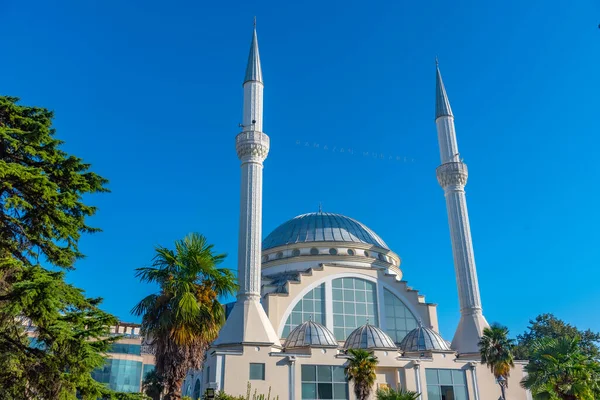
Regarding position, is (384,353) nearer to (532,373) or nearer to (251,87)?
(532,373)

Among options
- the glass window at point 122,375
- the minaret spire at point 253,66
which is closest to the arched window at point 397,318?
the minaret spire at point 253,66

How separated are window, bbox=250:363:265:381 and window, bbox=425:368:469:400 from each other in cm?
966

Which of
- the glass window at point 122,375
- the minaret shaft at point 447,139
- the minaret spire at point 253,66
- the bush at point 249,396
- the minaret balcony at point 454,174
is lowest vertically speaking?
the bush at point 249,396

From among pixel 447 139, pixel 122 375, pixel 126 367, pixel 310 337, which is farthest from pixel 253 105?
pixel 122 375

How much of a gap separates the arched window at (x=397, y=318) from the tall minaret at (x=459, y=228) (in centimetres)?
373

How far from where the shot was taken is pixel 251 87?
3769cm

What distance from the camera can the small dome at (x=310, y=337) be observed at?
30172mm

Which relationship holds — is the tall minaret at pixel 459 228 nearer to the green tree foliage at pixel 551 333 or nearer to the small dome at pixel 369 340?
the small dome at pixel 369 340

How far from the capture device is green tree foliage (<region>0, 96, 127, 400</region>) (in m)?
11.3

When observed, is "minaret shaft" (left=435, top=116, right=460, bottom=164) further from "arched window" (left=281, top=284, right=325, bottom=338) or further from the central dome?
"arched window" (left=281, top=284, right=325, bottom=338)

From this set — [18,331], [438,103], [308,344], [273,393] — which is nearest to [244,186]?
[308,344]

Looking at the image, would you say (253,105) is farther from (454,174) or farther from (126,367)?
(126,367)

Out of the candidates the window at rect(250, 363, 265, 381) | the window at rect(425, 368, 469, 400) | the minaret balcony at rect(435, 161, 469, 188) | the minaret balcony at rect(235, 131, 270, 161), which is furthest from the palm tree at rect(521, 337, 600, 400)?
the minaret balcony at rect(235, 131, 270, 161)

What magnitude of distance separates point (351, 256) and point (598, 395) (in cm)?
2033
